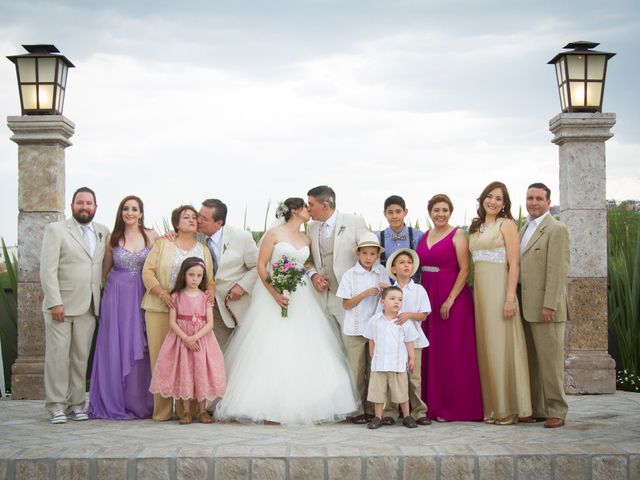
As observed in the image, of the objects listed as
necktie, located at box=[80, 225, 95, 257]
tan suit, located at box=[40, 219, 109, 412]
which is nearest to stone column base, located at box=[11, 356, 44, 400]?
tan suit, located at box=[40, 219, 109, 412]

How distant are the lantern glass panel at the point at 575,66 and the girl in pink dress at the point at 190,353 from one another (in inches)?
182

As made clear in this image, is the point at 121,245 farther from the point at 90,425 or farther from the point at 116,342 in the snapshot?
the point at 90,425

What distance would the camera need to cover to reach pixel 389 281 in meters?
6.49

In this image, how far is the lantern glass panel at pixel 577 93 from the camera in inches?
318

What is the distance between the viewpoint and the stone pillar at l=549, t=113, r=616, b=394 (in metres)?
7.97

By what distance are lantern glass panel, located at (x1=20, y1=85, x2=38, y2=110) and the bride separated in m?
3.21

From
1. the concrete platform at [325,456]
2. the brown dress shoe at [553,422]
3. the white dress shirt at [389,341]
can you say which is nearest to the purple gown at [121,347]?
the concrete platform at [325,456]

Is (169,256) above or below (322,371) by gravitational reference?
above

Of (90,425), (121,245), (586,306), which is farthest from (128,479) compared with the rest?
(586,306)

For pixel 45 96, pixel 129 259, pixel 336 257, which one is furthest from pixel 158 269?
pixel 45 96

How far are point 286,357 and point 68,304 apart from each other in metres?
1.96

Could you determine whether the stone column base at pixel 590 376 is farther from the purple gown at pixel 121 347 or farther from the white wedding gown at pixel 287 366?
the purple gown at pixel 121 347

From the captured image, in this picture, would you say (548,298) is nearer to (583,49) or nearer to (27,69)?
(583,49)

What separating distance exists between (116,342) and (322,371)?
186 cm
